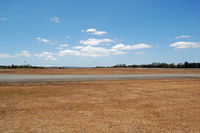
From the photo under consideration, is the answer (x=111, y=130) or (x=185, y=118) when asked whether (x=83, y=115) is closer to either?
(x=111, y=130)

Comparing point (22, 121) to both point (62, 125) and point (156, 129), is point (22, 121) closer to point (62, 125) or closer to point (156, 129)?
point (62, 125)

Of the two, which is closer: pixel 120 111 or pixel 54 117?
pixel 54 117

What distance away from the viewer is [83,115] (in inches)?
Answer: 205

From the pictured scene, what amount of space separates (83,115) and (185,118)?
3693 millimetres

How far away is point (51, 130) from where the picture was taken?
3957 millimetres

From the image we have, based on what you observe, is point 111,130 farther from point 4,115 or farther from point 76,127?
point 4,115

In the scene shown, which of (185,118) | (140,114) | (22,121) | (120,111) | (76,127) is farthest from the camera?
(120,111)

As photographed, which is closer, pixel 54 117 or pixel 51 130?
pixel 51 130

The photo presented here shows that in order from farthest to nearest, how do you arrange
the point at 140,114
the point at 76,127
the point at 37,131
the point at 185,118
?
the point at 140,114, the point at 185,118, the point at 76,127, the point at 37,131

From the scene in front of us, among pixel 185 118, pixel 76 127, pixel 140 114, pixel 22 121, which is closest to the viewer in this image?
pixel 76 127

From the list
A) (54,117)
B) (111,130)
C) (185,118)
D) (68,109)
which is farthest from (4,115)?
(185,118)

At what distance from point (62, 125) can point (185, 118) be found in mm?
4273

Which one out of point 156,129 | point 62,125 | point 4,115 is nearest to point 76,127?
point 62,125

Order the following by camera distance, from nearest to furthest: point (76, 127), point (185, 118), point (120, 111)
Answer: point (76, 127), point (185, 118), point (120, 111)
